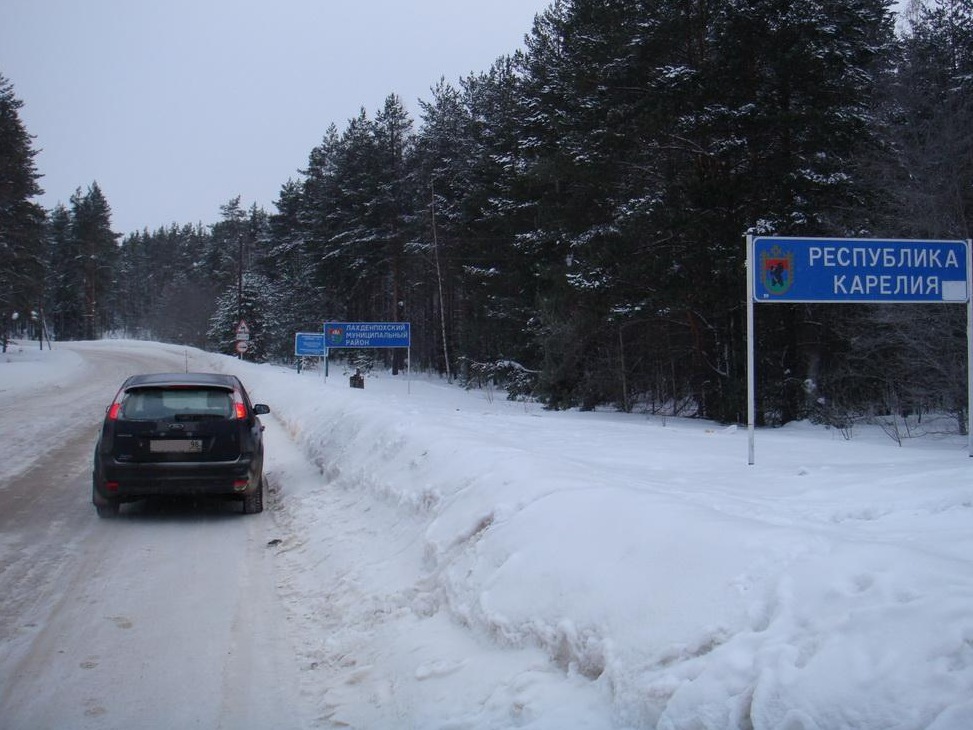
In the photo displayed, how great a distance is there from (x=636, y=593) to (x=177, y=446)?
6509 millimetres

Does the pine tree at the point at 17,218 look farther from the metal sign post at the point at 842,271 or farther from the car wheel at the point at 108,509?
the metal sign post at the point at 842,271

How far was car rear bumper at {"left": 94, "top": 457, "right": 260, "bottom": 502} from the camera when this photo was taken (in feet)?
28.8

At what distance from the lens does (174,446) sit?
352 inches

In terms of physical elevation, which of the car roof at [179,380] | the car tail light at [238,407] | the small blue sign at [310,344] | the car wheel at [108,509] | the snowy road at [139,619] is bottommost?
the snowy road at [139,619]

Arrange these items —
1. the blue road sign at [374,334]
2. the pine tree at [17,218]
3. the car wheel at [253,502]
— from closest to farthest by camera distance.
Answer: the car wheel at [253,502] < the blue road sign at [374,334] < the pine tree at [17,218]

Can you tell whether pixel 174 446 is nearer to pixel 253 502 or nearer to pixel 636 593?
pixel 253 502

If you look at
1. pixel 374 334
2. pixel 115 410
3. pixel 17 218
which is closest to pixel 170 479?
pixel 115 410

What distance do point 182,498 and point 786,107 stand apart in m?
16.9

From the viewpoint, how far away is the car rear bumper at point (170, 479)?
8773 millimetres

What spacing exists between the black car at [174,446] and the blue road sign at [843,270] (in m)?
6.31

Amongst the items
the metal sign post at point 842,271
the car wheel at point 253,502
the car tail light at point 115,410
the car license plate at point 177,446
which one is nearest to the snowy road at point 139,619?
the car wheel at point 253,502

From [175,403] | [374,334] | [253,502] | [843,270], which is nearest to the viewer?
[843,270]

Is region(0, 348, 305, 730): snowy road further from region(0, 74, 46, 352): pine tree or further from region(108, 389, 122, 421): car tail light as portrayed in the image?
region(0, 74, 46, 352): pine tree

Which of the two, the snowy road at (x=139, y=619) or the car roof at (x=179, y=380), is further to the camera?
the car roof at (x=179, y=380)
